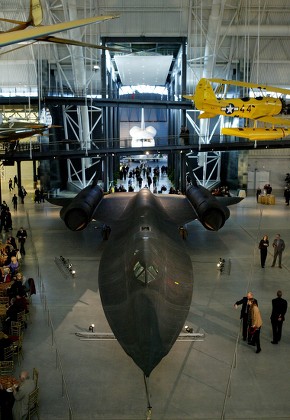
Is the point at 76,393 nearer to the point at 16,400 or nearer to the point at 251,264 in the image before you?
the point at 16,400

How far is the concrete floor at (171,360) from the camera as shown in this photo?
6586 millimetres

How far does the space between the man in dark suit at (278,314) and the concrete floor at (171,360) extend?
10.2 inches

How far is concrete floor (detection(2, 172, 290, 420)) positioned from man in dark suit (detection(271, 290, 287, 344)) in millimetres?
259

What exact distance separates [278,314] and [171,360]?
226 centimetres

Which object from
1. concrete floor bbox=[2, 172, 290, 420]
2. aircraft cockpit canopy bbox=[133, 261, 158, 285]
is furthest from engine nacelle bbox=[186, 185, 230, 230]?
aircraft cockpit canopy bbox=[133, 261, 158, 285]

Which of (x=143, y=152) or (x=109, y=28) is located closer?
(x=143, y=152)

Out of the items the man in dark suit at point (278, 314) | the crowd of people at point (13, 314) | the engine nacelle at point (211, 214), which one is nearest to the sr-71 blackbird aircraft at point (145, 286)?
the crowd of people at point (13, 314)

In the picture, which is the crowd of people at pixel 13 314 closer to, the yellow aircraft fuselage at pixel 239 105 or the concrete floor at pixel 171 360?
the concrete floor at pixel 171 360

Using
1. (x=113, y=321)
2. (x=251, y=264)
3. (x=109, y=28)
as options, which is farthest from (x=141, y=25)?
(x=113, y=321)

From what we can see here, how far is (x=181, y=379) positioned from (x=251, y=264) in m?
7.28

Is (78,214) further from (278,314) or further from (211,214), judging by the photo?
(278,314)

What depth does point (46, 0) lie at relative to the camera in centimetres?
2495

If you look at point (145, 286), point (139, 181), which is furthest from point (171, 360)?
point (139, 181)

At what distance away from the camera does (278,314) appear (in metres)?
8.40
